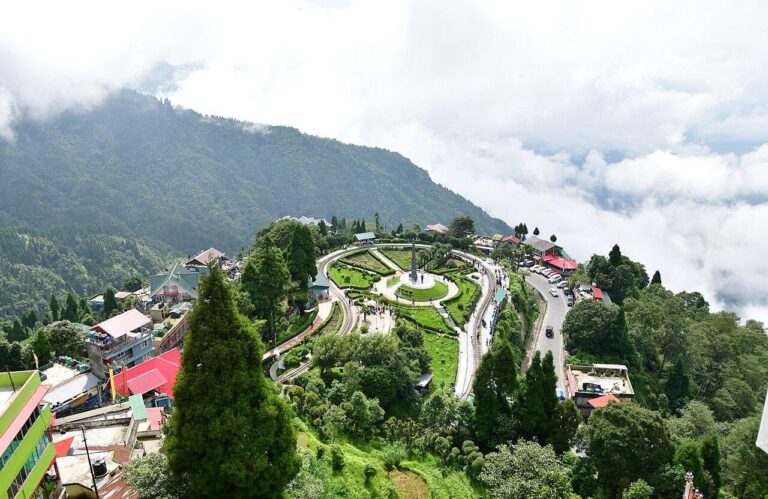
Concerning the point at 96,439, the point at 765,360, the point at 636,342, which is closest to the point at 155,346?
the point at 96,439

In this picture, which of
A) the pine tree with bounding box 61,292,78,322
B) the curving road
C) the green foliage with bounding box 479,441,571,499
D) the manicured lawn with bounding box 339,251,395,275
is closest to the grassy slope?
the green foliage with bounding box 479,441,571,499

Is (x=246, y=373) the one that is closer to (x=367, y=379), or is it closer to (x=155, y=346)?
(x=367, y=379)

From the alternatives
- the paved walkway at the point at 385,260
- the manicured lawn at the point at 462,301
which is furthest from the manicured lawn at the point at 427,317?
the paved walkway at the point at 385,260

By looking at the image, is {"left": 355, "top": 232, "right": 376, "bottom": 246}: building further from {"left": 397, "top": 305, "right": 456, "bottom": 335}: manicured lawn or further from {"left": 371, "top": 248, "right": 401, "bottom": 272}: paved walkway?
{"left": 397, "top": 305, "right": 456, "bottom": 335}: manicured lawn

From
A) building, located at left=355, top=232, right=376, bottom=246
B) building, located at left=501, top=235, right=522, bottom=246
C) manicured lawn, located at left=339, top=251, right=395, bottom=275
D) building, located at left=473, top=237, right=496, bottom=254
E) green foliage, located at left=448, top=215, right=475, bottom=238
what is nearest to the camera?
manicured lawn, located at left=339, top=251, right=395, bottom=275

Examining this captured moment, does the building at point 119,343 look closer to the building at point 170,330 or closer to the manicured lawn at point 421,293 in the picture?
the building at point 170,330

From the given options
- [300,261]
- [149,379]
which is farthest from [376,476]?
[300,261]
